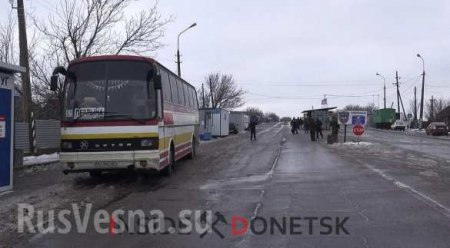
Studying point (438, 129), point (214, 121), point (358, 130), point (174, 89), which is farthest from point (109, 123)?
point (438, 129)

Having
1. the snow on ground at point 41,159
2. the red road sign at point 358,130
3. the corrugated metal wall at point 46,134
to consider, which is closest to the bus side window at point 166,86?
the snow on ground at point 41,159

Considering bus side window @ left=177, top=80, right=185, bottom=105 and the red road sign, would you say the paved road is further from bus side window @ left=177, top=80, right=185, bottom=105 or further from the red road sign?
the red road sign

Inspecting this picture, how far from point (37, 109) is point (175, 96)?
17.3 m

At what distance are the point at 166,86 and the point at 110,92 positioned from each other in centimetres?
228

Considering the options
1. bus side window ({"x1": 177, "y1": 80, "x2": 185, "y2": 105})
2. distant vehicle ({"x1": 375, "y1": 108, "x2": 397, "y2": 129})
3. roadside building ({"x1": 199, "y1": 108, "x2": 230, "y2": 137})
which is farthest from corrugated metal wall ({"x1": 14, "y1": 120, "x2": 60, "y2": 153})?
distant vehicle ({"x1": 375, "y1": 108, "x2": 397, "y2": 129})

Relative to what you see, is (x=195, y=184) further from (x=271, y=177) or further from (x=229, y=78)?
(x=229, y=78)

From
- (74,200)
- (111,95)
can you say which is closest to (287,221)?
(74,200)

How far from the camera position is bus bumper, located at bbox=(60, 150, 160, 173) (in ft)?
43.0

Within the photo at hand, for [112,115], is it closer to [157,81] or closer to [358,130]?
[157,81]

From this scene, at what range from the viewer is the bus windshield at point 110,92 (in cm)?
1325

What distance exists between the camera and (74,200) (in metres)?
11.0

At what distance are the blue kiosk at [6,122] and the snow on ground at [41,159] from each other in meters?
6.34

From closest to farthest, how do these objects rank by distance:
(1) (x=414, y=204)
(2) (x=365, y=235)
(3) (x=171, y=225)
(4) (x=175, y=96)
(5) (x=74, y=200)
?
(2) (x=365, y=235)
(3) (x=171, y=225)
(1) (x=414, y=204)
(5) (x=74, y=200)
(4) (x=175, y=96)

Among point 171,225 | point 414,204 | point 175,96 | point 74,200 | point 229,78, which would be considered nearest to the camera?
point 171,225
